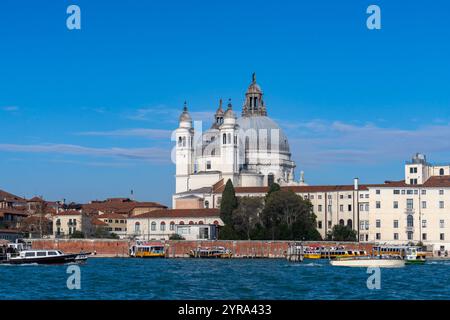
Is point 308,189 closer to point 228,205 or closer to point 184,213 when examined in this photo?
point 228,205

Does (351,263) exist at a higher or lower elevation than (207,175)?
lower

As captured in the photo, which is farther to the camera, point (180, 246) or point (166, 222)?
point (166, 222)

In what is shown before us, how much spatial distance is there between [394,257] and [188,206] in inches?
1645

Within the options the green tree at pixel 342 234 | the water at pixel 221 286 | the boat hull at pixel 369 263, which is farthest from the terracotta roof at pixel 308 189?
the water at pixel 221 286

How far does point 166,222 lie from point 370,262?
1621 inches

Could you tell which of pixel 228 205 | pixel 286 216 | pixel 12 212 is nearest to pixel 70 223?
pixel 12 212

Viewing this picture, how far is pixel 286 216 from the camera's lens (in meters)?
79.6

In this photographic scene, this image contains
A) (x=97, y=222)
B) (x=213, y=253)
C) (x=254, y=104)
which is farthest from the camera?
(x=254, y=104)


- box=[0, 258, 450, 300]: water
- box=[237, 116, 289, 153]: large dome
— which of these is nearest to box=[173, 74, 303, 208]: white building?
box=[237, 116, 289, 153]: large dome

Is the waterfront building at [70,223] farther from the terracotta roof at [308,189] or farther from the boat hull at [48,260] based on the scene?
the boat hull at [48,260]

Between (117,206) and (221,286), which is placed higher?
(117,206)

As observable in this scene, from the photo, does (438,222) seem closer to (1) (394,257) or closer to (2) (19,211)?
(1) (394,257)
